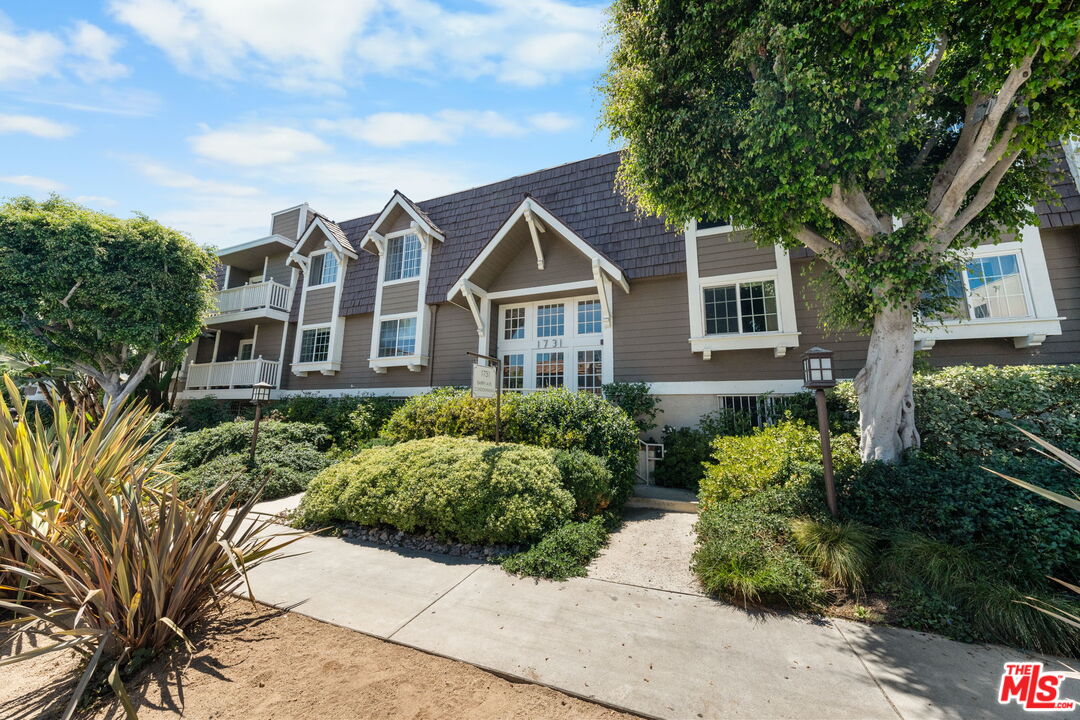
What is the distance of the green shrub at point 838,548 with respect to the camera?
3992 mm

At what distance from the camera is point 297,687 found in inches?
105

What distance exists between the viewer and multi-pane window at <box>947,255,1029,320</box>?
788 centimetres

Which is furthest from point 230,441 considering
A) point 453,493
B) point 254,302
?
point 254,302

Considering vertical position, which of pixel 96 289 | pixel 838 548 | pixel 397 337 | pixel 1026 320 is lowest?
pixel 838 548

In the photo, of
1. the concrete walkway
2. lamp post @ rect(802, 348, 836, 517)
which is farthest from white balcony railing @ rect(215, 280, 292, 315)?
lamp post @ rect(802, 348, 836, 517)

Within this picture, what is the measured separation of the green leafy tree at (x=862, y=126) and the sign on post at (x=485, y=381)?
160 inches

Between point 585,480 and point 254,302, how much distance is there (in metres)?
15.7

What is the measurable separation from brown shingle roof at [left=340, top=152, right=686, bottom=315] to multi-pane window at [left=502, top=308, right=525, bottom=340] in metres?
2.02

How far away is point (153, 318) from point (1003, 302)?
2125 cm

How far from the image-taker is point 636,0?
631 centimetres

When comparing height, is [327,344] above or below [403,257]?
below

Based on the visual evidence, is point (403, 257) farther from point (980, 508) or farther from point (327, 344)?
point (980, 508)

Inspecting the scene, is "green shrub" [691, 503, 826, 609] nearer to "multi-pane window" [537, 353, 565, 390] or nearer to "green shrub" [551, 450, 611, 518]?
"green shrub" [551, 450, 611, 518]

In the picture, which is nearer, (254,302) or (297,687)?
(297,687)
